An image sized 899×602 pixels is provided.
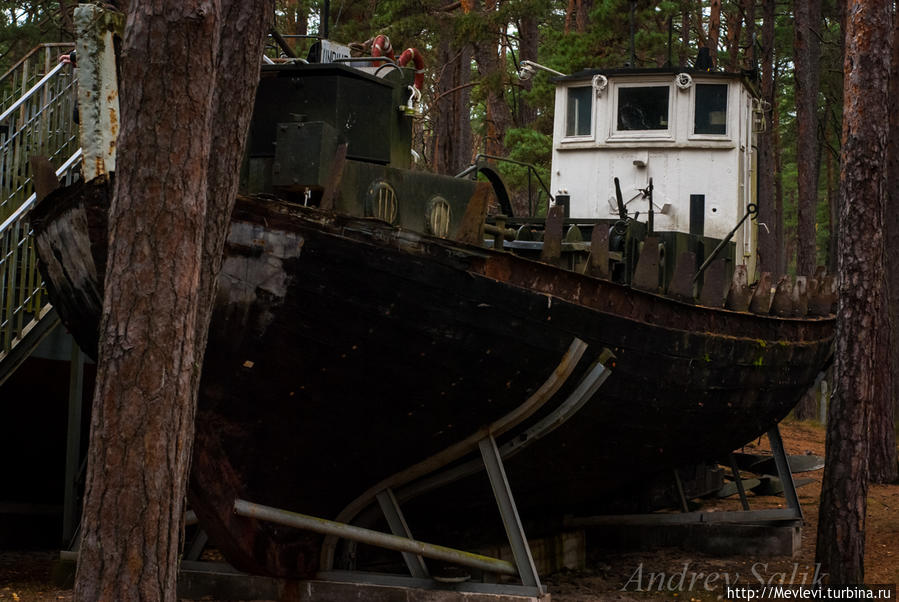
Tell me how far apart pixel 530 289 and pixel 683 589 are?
2879 mm

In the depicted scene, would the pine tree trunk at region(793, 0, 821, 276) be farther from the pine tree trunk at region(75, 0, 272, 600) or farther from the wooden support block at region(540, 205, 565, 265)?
the pine tree trunk at region(75, 0, 272, 600)

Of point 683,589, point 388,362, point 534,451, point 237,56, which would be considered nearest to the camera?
Result: point 237,56

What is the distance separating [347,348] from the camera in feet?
19.8

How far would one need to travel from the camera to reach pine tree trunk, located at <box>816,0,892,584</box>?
693 centimetres

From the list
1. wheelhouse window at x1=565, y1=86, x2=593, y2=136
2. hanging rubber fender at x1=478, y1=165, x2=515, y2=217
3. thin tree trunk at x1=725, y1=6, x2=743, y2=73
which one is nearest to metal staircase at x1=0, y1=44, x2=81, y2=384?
hanging rubber fender at x1=478, y1=165, x2=515, y2=217

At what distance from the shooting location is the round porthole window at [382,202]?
615cm

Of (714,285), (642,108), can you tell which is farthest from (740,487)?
(642,108)

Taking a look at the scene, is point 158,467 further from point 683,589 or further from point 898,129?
point 898,129

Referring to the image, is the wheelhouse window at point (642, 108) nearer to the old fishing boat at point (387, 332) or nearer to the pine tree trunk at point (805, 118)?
the old fishing boat at point (387, 332)

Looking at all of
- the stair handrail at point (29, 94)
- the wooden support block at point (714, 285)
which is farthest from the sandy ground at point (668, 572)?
the stair handrail at point (29, 94)

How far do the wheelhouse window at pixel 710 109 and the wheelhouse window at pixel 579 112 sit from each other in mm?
1038

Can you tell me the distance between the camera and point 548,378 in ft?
21.8

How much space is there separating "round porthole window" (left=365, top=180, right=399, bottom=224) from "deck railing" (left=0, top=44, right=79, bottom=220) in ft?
11.2

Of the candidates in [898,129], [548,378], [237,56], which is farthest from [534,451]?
[898,129]
